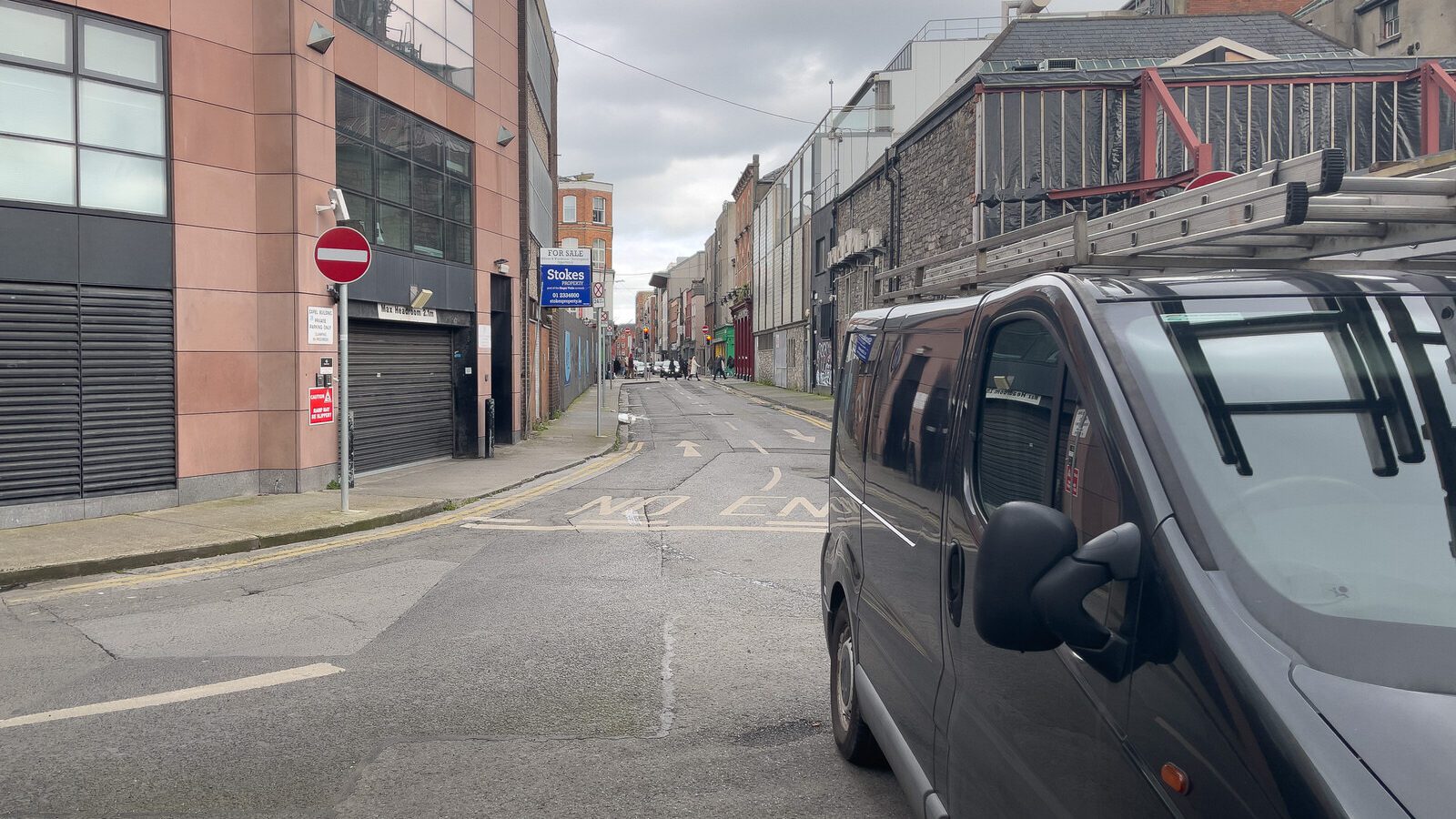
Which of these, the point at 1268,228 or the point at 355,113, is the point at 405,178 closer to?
the point at 355,113

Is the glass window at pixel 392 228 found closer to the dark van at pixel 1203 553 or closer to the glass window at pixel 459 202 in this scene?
the glass window at pixel 459 202

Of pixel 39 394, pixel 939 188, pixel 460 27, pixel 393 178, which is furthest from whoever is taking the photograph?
pixel 939 188

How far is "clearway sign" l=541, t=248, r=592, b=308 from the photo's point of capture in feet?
→ 80.0

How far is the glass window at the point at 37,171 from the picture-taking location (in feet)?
36.1

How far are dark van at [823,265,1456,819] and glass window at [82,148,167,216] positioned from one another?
38.1ft

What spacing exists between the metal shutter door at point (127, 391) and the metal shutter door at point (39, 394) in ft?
0.43

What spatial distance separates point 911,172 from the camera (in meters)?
33.8

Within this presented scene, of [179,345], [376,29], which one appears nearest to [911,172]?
[376,29]

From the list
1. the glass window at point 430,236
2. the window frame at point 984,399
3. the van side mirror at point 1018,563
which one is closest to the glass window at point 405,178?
the glass window at point 430,236

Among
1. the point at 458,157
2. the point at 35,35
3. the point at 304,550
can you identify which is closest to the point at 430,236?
the point at 458,157

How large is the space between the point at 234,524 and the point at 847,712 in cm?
860

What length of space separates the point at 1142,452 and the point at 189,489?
1283cm

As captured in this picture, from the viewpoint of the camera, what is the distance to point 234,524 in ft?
36.8

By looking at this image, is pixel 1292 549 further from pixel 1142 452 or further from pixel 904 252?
pixel 904 252
